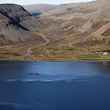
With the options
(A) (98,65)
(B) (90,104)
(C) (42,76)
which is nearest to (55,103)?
(B) (90,104)

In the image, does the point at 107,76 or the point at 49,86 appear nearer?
the point at 49,86

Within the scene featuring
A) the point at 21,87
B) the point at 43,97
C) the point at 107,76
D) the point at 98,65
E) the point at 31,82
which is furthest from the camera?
the point at 98,65

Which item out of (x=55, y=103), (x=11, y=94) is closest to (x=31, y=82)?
(x=11, y=94)

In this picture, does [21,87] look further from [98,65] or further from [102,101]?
[98,65]

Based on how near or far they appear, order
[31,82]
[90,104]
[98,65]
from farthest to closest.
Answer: [98,65], [31,82], [90,104]

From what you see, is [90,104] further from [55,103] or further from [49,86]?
[49,86]

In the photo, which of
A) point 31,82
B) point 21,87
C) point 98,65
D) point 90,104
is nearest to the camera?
point 90,104
